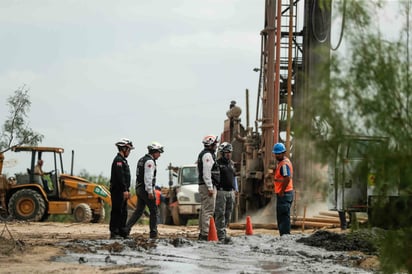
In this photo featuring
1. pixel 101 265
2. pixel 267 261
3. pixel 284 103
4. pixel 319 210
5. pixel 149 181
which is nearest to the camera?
pixel 101 265

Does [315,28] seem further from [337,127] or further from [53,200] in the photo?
[337,127]

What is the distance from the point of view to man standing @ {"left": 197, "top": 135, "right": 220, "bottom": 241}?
1867cm

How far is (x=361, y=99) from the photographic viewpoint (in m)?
7.20

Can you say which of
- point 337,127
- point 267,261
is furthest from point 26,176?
point 337,127

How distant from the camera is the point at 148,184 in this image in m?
18.9

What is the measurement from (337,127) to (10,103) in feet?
41.5

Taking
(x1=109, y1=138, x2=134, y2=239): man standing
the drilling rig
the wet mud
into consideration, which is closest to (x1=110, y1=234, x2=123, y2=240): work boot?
(x1=109, y1=138, x2=134, y2=239): man standing

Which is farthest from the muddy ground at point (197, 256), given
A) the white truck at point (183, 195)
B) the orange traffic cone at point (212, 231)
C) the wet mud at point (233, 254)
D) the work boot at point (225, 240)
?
the white truck at point (183, 195)

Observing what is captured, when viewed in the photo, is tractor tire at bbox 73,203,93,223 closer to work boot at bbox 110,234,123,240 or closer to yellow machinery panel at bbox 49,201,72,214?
yellow machinery panel at bbox 49,201,72,214

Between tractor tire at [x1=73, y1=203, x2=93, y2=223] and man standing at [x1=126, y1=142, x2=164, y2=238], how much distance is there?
15.8 metres

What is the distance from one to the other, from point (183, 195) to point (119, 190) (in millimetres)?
16318

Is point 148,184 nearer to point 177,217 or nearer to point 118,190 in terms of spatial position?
point 118,190

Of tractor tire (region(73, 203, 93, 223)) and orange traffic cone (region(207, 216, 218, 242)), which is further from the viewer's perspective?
tractor tire (region(73, 203, 93, 223))

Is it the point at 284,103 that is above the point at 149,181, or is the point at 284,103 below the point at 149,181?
above
